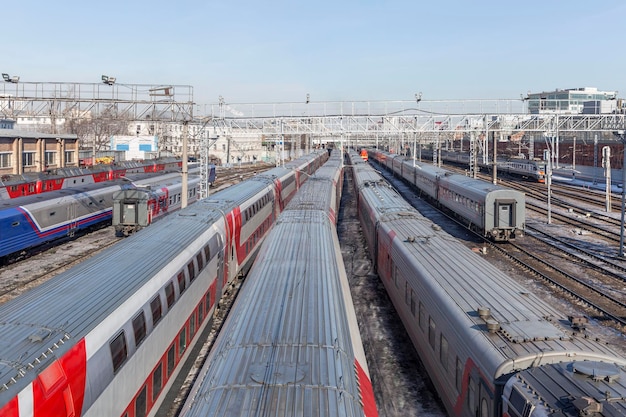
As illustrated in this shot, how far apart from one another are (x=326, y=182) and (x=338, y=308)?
24.0m

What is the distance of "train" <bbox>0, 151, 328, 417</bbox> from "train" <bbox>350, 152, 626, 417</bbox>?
607 cm

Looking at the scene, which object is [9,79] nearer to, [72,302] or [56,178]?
[56,178]

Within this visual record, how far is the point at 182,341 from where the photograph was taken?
43.9 feet

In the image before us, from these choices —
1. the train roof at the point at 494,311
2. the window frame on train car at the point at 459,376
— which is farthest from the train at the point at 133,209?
the window frame on train car at the point at 459,376

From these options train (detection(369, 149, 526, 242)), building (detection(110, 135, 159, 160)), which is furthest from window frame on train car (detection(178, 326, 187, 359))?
building (detection(110, 135, 159, 160))

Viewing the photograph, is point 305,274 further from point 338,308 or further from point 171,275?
point 171,275

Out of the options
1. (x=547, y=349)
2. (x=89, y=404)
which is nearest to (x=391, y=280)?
(x=547, y=349)

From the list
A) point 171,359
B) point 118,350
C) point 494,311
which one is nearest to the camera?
point 118,350

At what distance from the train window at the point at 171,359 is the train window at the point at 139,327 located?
191 cm

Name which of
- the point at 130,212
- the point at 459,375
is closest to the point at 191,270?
the point at 459,375

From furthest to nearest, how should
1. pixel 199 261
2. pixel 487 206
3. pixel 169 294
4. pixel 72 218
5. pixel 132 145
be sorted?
pixel 132 145 → pixel 72 218 → pixel 487 206 → pixel 199 261 → pixel 169 294

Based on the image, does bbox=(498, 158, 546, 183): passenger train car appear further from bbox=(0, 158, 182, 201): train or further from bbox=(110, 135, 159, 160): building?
bbox=(110, 135, 159, 160): building

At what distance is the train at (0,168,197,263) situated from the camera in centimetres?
2476

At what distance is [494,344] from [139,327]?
6497mm
